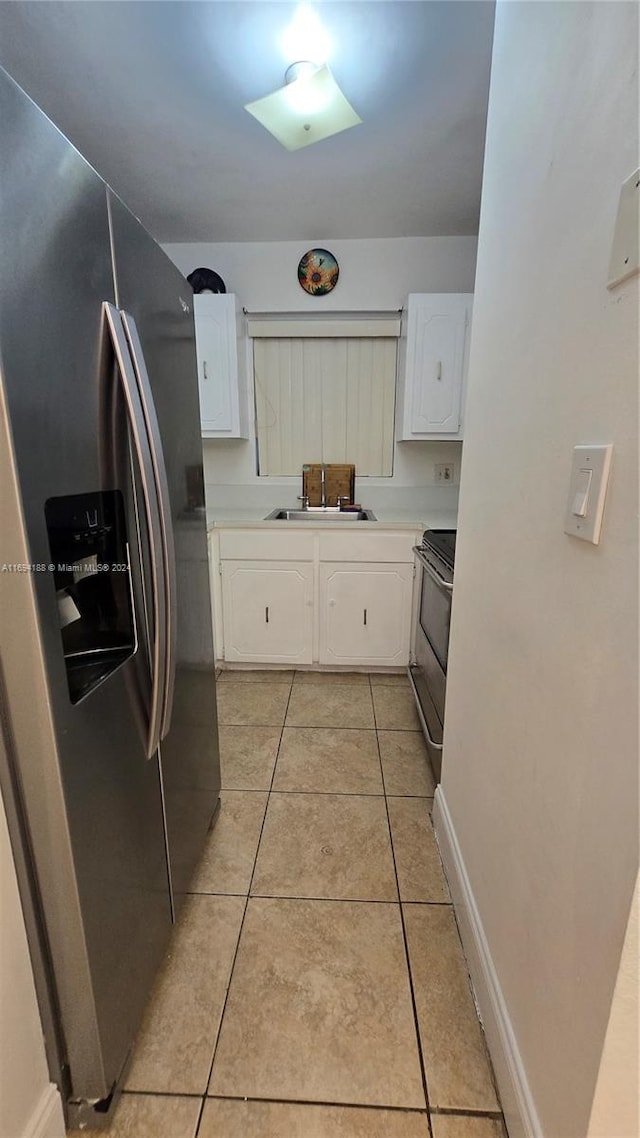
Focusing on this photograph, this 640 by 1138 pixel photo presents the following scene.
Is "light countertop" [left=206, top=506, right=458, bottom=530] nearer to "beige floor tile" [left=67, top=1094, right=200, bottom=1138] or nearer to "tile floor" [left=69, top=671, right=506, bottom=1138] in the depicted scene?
"tile floor" [left=69, top=671, right=506, bottom=1138]

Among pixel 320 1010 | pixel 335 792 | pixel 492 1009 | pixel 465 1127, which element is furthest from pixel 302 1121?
pixel 335 792

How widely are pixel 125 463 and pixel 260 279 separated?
2.61m

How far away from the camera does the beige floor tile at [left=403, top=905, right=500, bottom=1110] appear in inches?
36.2

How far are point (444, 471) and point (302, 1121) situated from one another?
9.69 feet

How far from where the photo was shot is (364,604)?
103 inches

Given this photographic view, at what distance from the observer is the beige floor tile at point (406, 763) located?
181 cm

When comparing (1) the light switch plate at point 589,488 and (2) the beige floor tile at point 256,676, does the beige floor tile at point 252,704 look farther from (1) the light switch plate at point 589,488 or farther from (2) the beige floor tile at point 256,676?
(1) the light switch plate at point 589,488

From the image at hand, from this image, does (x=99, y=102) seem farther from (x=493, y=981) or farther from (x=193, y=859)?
(x=493, y=981)

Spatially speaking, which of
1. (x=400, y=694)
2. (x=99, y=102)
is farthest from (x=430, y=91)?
(x=400, y=694)

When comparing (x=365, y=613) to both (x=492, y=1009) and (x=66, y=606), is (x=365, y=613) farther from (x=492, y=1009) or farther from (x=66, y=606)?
(x=66, y=606)

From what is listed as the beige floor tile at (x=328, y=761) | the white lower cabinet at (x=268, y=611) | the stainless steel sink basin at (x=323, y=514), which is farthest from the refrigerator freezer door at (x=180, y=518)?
the stainless steel sink basin at (x=323, y=514)

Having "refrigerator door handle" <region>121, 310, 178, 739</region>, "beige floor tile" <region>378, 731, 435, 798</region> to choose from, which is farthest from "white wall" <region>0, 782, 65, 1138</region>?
"beige floor tile" <region>378, 731, 435, 798</region>

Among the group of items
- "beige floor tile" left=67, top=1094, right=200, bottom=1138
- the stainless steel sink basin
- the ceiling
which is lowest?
"beige floor tile" left=67, top=1094, right=200, bottom=1138

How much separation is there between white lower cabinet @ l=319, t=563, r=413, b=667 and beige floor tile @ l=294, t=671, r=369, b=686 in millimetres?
91
